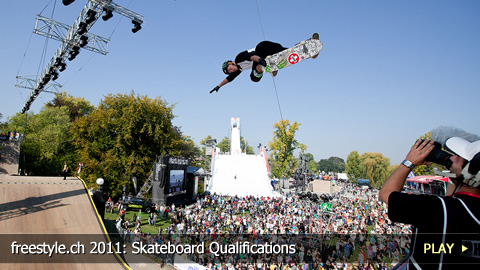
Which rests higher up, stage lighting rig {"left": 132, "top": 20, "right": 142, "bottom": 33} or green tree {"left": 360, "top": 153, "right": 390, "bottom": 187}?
stage lighting rig {"left": 132, "top": 20, "right": 142, "bottom": 33}

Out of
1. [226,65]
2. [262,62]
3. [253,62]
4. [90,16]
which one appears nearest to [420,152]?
[262,62]

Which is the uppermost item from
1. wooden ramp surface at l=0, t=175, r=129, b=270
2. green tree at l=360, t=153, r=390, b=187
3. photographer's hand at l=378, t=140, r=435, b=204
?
green tree at l=360, t=153, r=390, b=187

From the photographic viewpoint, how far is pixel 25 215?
448 inches

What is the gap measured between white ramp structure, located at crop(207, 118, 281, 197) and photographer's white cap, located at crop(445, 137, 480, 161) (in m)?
34.1

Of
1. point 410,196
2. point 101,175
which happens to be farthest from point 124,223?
point 410,196

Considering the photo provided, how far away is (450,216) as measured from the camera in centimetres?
157

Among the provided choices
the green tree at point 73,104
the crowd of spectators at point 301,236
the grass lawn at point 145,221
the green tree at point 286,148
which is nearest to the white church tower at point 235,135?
the green tree at point 286,148

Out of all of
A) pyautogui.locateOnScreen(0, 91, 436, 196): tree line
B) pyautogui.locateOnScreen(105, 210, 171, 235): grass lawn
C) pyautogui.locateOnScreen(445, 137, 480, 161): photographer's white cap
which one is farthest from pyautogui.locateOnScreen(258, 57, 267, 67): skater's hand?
pyautogui.locateOnScreen(0, 91, 436, 196): tree line

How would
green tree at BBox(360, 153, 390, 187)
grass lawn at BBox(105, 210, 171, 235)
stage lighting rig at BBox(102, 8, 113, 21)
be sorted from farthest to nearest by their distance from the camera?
1. green tree at BBox(360, 153, 390, 187)
2. grass lawn at BBox(105, 210, 171, 235)
3. stage lighting rig at BBox(102, 8, 113, 21)

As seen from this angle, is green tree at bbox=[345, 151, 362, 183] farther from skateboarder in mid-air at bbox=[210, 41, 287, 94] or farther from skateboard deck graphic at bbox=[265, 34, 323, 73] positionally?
skateboard deck graphic at bbox=[265, 34, 323, 73]

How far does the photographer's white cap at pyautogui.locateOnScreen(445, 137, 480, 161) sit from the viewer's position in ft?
5.45

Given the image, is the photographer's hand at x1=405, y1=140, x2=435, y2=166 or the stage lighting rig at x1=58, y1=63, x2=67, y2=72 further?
the stage lighting rig at x1=58, y1=63, x2=67, y2=72

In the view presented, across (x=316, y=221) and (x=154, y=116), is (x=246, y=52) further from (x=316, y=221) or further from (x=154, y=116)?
(x=154, y=116)

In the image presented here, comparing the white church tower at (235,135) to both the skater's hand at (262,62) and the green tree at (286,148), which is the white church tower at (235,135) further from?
the skater's hand at (262,62)
